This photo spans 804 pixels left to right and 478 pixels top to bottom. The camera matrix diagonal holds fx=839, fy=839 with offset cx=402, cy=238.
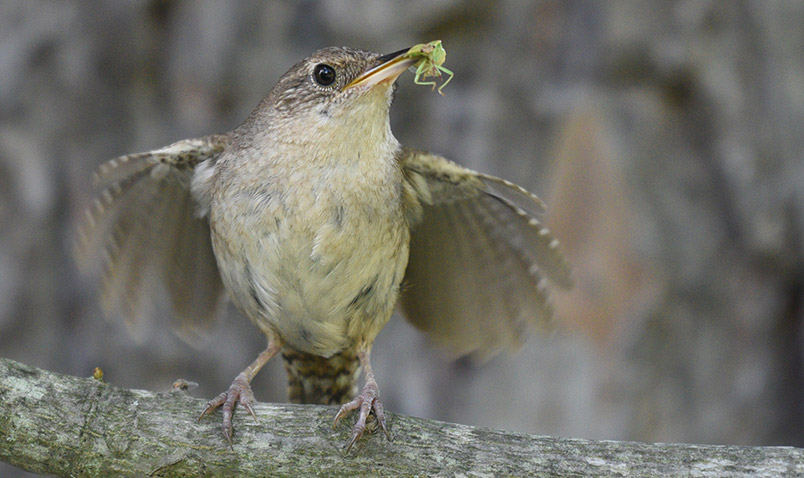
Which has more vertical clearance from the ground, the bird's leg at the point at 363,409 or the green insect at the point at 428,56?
the green insect at the point at 428,56

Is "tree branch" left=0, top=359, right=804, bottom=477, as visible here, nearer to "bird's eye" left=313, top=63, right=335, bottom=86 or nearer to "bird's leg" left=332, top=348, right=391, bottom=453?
"bird's leg" left=332, top=348, right=391, bottom=453

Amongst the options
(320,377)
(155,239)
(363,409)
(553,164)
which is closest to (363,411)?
(363,409)

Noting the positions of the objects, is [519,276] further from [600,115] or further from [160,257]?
[160,257]

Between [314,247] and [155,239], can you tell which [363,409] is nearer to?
[314,247]

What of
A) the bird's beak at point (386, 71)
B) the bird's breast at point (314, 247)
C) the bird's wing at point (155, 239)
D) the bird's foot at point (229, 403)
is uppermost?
the bird's beak at point (386, 71)

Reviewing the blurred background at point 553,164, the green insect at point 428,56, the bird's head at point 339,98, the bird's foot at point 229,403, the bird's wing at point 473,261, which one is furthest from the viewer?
the blurred background at point 553,164

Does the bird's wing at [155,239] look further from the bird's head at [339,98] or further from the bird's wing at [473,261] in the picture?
the bird's wing at [473,261]

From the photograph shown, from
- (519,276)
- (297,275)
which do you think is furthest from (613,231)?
(297,275)

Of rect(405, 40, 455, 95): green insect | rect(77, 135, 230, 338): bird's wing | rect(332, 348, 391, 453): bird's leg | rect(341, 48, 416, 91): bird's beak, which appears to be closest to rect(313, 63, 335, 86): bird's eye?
rect(341, 48, 416, 91): bird's beak

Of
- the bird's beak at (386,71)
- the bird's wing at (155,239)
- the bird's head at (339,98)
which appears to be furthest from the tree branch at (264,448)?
the bird's beak at (386,71)
